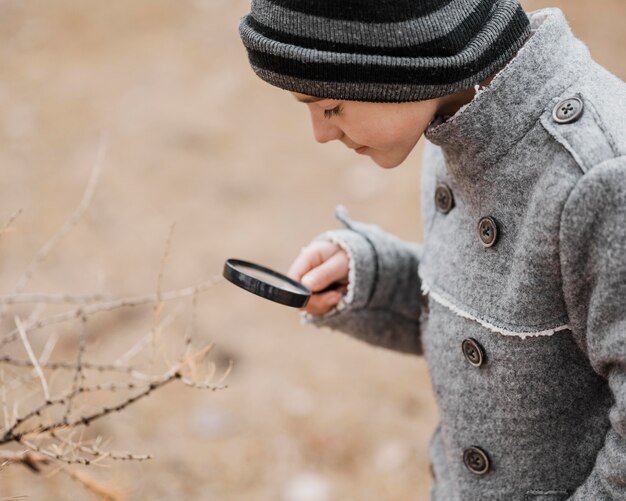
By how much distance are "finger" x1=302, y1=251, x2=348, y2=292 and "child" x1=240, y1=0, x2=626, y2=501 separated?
22 centimetres

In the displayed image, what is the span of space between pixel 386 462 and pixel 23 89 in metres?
3.02

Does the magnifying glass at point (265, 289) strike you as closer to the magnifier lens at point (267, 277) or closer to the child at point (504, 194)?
the magnifier lens at point (267, 277)

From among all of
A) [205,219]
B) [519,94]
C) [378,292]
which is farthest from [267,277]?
[205,219]

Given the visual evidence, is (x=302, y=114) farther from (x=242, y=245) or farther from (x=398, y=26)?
(x=398, y=26)

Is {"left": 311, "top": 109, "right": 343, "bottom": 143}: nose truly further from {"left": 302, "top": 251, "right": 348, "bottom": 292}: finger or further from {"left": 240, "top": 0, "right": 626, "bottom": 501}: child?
{"left": 302, "top": 251, "right": 348, "bottom": 292}: finger

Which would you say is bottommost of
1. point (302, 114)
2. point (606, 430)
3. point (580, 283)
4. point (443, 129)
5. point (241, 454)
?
point (241, 454)

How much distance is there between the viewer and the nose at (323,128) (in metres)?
1.01

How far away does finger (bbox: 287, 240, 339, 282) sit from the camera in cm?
126

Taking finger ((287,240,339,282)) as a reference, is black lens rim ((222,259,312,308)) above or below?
above

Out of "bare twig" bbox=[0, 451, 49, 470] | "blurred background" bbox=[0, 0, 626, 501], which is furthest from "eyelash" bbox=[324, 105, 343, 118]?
"bare twig" bbox=[0, 451, 49, 470]

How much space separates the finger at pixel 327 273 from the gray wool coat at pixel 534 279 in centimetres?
17

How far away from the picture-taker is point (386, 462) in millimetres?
2203

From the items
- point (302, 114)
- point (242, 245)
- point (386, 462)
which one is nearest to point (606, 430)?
point (386, 462)

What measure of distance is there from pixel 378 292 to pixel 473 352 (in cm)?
30
